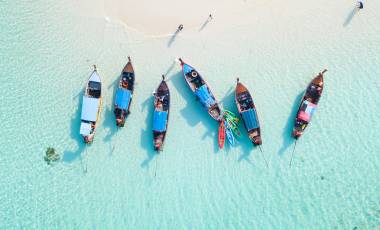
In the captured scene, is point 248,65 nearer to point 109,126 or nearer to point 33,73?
point 109,126

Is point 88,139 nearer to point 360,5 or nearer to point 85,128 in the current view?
point 85,128

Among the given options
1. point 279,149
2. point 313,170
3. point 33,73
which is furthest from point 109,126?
point 313,170

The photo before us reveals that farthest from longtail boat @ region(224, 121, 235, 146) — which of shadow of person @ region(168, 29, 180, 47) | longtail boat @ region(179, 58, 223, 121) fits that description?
shadow of person @ region(168, 29, 180, 47)

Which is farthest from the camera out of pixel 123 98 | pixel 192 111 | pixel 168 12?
pixel 192 111

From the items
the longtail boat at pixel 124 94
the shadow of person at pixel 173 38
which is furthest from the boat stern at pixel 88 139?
the shadow of person at pixel 173 38

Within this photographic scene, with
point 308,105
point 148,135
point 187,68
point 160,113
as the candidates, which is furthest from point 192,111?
point 308,105

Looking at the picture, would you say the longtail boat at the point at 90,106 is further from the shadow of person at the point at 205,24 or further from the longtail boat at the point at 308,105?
the longtail boat at the point at 308,105

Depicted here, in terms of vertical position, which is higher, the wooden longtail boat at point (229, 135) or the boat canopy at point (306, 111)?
the boat canopy at point (306, 111)
